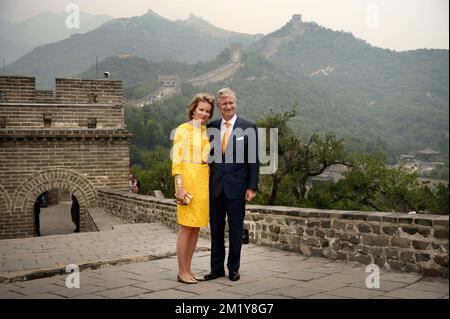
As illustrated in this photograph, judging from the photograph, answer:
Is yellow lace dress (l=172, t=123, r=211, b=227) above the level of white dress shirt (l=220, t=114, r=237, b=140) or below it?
below

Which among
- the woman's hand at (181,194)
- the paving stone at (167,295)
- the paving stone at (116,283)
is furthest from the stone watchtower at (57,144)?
the paving stone at (167,295)

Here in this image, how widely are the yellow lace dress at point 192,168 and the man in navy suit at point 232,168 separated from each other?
0.47 feet

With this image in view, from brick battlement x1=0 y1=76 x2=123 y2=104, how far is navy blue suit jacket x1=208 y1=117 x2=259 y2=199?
11.3 meters

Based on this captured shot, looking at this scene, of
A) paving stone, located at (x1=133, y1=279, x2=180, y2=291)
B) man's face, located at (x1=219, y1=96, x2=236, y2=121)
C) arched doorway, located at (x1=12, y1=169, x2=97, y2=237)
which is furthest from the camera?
arched doorway, located at (x1=12, y1=169, x2=97, y2=237)

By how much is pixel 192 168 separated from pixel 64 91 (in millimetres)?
11652

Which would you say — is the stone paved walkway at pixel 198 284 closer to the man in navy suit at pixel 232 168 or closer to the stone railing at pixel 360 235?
the stone railing at pixel 360 235

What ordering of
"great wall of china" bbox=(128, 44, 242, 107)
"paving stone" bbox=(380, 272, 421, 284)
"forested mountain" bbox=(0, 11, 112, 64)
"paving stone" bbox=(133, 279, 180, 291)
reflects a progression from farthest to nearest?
1. "great wall of china" bbox=(128, 44, 242, 107)
2. "forested mountain" bbox=(0, 11, 112, 64)
3. "paving stone" bbox=(380, 272, 421, 284)
4. "paving stone" bbox=(133, 279, 180, 291)

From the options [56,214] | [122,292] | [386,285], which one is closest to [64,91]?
[56,214]

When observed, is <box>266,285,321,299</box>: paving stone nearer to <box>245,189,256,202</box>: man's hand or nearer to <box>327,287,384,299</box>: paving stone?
<box>327,287,384,299</box>: paving stone

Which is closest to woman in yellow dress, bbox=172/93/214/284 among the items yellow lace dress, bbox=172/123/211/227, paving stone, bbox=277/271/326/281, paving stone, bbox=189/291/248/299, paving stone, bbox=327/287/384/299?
yellow lace dress, bbox=172/123/211/227

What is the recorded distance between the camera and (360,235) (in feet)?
15.7

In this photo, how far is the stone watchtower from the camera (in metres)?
13.5

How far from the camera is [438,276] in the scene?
13.3ft

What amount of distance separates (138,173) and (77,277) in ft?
115
